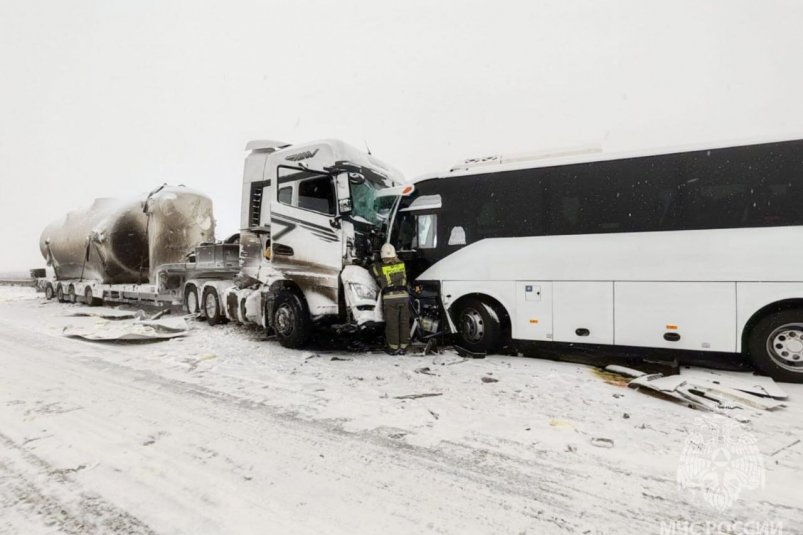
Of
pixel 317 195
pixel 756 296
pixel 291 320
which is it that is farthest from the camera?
pixel 291 320

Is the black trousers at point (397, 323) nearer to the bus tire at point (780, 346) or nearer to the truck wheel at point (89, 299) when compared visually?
the bus tire at point (780, 346)

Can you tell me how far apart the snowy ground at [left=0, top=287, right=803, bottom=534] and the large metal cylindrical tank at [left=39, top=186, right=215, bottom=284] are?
336 inches

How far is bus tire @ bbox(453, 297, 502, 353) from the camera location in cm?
679

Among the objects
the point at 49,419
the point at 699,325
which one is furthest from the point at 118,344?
the point at 699,325

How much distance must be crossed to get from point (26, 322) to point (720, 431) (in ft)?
49.6

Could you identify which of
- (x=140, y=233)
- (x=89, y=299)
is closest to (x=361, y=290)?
(x=140, y=233)

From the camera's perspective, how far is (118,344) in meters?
7.98

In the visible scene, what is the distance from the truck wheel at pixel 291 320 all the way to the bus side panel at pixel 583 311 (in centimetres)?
434

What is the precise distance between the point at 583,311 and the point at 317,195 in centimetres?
488

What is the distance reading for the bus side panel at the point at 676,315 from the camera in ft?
17.6

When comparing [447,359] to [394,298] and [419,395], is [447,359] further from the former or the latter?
[419,395]

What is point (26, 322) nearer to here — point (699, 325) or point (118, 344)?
point (118, 344)

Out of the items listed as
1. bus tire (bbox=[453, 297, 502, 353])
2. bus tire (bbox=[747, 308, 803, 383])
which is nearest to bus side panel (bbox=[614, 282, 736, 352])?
bus tire (bbox=[747, 308, 803, 383])

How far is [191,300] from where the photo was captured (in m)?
12.0
